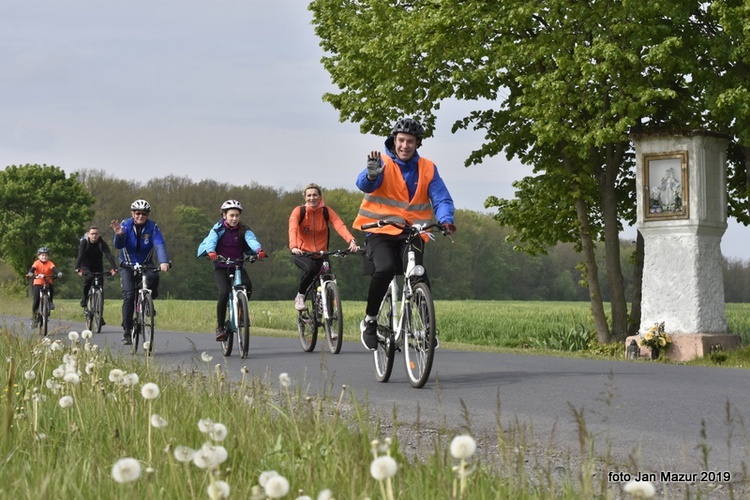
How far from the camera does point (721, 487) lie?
5.17m

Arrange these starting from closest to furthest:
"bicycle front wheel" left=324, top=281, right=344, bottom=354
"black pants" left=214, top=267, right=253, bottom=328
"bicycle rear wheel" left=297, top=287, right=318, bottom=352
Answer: "bicycle front wheel" left=324, top=281, right=344, bottom=354 < "black pants" left=214, top=267, right=253, bottom=328 < "bicycle rear wheel" left=297, top=287, right=318, bottom=352

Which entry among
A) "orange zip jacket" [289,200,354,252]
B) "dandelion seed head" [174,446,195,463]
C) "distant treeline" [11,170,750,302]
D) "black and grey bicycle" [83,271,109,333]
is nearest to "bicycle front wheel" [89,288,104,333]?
"black and grey bicycle" [83,271,109,333]

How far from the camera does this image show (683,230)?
20.7 meters

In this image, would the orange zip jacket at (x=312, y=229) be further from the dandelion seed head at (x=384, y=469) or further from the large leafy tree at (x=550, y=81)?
the dandelion seed head at (x=384, y=469)

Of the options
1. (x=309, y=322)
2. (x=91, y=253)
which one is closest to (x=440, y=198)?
(x=309, y=322)

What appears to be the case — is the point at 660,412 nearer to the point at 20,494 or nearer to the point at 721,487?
the point at 721,487

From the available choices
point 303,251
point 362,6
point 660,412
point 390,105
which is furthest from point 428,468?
point 362,6

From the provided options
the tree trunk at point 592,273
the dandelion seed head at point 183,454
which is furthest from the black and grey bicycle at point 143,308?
the tree trunk at point 592,273

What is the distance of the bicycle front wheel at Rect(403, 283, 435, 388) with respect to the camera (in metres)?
8.69

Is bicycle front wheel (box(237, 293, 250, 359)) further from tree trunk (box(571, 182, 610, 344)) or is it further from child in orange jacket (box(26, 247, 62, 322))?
tree trunk (box(571, 182, 610, 344))

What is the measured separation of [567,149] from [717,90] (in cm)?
352

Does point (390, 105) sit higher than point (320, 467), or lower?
higher

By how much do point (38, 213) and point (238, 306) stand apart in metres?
60.6

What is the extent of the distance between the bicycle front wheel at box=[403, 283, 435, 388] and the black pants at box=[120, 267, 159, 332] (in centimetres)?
637
